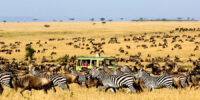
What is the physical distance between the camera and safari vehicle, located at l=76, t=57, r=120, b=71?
2473 cm

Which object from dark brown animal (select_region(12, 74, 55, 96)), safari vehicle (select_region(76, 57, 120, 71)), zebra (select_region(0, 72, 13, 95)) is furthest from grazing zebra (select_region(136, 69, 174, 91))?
safari vehicle (select_region(76, 57, 120, 71))

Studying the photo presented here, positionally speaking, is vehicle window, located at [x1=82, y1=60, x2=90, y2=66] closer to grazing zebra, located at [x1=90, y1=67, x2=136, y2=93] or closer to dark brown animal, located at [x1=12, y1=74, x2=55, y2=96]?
grazing zebra, located at [x1=90, y1=67, x2=136, y2=93]

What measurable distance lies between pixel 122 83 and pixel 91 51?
40749 mm

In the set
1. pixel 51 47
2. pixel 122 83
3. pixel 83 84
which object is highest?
pixel 122 83

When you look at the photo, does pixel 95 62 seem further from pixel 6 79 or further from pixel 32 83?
pixel 32 83

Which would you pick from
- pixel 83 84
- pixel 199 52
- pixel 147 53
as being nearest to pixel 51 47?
pixel 147 53

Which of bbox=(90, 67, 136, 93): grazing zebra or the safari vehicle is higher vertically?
bbox=(90, 67, 136, 93): grazing zebra

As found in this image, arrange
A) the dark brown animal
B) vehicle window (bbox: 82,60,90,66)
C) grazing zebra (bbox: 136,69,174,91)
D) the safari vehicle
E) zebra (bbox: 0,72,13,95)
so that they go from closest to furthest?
the dark brown animal, zebra (bbox: 0,72,13,95), grazing zebra (bbox: 136,69,174,91), the safari vehicle, vehicle window (bbox: 82,60,90,66)

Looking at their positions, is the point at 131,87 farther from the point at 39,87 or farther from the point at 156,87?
the point at 39,87

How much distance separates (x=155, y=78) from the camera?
16312mm

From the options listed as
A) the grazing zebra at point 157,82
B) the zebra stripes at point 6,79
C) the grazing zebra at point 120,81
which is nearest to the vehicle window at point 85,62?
the grazing zebra at point 157,82

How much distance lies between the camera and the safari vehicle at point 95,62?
24725mm

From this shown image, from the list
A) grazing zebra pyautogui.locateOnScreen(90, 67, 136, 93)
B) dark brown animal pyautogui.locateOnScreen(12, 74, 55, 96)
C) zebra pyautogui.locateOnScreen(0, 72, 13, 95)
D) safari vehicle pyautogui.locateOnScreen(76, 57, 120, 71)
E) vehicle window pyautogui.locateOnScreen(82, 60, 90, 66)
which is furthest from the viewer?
vehicle window pyautogui.locateOnScreen(82, 60, 90, 66)

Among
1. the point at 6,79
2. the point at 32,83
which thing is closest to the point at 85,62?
the point at 6,79
